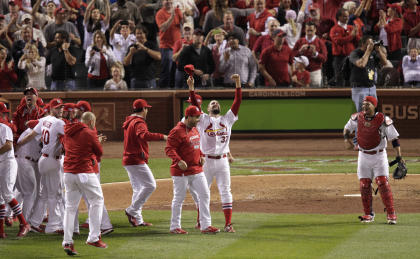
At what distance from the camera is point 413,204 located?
12688mm

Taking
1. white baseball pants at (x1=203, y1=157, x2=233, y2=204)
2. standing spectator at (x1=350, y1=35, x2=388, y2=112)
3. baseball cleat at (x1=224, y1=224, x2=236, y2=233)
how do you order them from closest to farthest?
1. baseball cleat at (x1=224, y1=224, x2=236, y2=233)
2. white baseball pants at (x1=203, y1=157, x2=233, y2=204)
3. standing spectator at (x1=350, y1=35, x2=388, y2=112)

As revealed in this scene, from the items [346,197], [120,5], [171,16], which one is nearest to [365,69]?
[346,197]

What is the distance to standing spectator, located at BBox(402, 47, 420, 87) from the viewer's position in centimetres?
2031

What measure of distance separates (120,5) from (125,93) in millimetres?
2734

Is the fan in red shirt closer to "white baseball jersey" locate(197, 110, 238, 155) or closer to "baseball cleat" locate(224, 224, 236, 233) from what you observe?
"baseball cleat" locate(224, 224, 236, 233)

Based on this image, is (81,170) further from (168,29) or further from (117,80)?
(168,29)

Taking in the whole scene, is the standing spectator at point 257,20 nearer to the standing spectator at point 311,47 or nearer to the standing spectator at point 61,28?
the standing spectator at point 311,47

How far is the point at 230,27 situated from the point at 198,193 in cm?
1135

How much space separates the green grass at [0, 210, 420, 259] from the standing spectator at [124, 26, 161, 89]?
1012 centimetres

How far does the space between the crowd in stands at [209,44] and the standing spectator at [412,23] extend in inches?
1.1

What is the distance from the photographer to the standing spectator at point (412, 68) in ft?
66.6

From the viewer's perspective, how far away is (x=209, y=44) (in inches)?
832

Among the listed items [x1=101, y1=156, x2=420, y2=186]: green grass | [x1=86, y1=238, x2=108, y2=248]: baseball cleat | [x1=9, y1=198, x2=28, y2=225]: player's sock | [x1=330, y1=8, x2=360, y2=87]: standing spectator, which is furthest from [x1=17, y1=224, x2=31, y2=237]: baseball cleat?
[x1=330, y1=8, x2=360, y2=87]: standing spectator

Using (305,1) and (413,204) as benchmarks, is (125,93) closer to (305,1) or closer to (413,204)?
(305,1)
